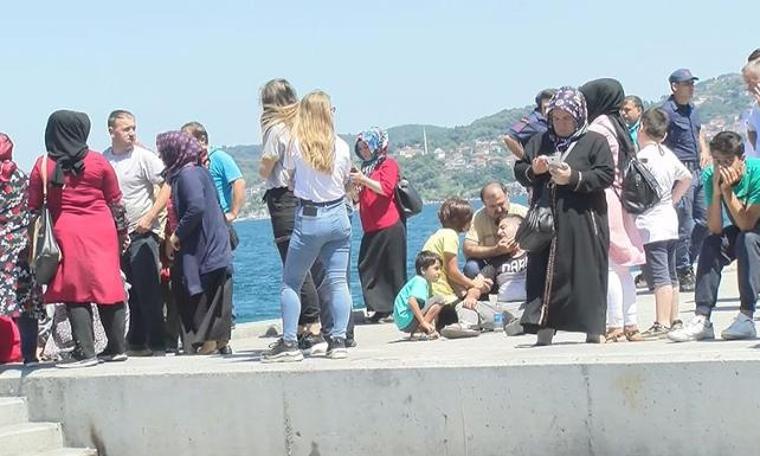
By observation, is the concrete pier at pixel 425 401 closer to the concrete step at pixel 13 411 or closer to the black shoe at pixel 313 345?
the concrete step at pixel 13 411

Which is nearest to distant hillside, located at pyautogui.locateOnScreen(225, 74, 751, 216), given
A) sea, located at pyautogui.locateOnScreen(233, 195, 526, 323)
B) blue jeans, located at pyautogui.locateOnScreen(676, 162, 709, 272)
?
sea, located at pyautogui.locateOnScreen(233, 195, 526, 323)

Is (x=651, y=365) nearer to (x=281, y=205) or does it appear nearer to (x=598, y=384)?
(x=598, y=384)

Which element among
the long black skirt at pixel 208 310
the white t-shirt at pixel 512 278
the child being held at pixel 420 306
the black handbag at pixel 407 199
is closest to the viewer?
the long black skirt at pixel 208 310

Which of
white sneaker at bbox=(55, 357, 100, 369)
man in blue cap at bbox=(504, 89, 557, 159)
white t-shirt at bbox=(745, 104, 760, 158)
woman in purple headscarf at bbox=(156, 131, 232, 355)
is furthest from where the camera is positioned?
white t-shirt at bbox=(745, 104, 760, 158)

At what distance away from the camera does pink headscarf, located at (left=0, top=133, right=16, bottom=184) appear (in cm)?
925

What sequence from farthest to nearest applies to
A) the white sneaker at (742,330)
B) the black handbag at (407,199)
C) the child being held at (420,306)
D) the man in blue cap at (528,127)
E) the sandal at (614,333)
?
1. the black handbag at (407,199)
2. the child being held at (420,306)
3. the man in blue cap at (528,127)
4. the sandal at (614,333)
5. the white sneaker at (742,330)

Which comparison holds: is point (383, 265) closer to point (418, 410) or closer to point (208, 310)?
point (208, 310)

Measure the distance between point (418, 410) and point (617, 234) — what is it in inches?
78.3

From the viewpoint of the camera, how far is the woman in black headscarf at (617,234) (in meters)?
9.00

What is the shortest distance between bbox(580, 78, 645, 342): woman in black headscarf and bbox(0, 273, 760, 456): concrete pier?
0.37 meters

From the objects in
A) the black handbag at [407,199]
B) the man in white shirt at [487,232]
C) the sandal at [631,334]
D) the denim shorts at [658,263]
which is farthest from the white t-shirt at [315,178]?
the black handbag at [407,199]

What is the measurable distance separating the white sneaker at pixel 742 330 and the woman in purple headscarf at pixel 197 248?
373 cm

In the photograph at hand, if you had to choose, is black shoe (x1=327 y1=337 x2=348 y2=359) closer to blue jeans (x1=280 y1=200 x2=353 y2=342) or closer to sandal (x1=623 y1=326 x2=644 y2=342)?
blue jeans (x1=280 y1=200 x2=353 y2=342)

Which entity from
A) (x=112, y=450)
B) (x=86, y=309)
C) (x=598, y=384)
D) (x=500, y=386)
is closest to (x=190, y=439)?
(x=112, y=450)
